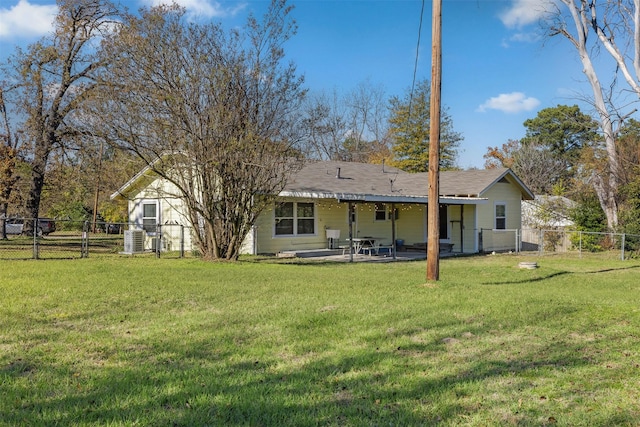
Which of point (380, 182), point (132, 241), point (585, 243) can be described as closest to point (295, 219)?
point (380, 182)

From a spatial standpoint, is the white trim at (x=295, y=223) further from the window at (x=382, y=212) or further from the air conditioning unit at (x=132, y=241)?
the air conditioning unit at (x=132, y=241)

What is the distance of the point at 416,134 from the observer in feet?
128

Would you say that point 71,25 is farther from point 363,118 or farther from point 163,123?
point 363,118

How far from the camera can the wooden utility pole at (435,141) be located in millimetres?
9906

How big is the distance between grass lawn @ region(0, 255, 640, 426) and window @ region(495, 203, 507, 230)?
12.7 meters

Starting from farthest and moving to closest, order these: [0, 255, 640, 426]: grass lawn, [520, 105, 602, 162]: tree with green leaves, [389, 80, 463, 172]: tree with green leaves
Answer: [520, 105, 602, 162]: tree with green leaves
[389, 80, 463, 172]: tree with green leaves
[0, 255, 640, 426]: grass lawn

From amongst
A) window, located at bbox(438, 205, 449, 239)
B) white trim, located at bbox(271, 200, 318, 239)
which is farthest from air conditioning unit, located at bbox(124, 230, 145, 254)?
window, located at bbox(438, 205, 449, 239)

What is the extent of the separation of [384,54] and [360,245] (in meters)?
7.16

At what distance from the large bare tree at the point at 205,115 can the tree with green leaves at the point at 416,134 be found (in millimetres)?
25146

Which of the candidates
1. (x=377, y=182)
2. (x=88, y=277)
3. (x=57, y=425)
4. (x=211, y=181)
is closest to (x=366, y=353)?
(x=57, y=425)

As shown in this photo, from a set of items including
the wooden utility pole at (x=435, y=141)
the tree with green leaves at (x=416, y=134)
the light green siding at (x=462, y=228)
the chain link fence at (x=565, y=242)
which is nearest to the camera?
the wooden utility pole at (x=435, y=141)

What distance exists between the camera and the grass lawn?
3.50 m

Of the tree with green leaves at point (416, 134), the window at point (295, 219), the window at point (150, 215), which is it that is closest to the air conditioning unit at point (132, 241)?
the window at point (150, 215)

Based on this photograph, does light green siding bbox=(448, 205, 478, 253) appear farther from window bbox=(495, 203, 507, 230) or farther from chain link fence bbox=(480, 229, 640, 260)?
window bbox=(495, 203, 507, 230)
